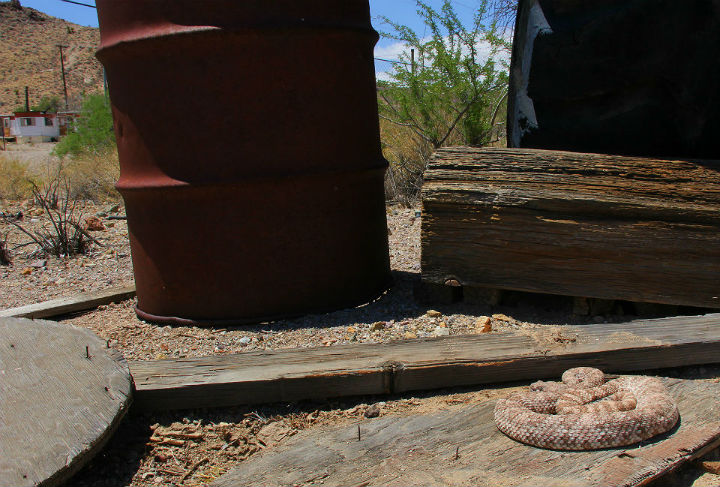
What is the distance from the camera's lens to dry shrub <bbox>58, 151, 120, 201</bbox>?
931 cm

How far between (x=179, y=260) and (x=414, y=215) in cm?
365

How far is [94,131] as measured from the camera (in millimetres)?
13141

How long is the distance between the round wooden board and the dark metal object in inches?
98.6

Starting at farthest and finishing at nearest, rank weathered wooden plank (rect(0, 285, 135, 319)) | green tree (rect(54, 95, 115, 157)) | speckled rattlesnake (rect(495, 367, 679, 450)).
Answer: green tree (rect(54, 95, 115, 157)) → weathered wooden plank (rect(0, 285, 135, 319)) → speckled rattlesnake (rect(495, 367, 679, 450))

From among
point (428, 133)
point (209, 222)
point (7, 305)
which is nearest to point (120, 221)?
point (7, 305)

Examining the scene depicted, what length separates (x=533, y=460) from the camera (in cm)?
188

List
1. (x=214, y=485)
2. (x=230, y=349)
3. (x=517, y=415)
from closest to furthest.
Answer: (x=214, y=485), (x=517, y=415), (x=230, y=349)

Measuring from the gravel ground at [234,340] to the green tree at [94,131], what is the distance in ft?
25.9

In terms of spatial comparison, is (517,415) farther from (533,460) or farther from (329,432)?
(329,432)

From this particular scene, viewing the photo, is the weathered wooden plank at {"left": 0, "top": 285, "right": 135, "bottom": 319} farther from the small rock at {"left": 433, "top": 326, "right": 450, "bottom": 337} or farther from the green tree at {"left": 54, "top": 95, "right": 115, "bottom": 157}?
the green tree at {"left": 54, "top": 95, "right": 115, "bottom": 157}

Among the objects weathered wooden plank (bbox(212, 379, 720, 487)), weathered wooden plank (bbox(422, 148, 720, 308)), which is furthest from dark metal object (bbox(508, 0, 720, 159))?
weathered wooden plank (bbox(212, 379, 720, 487))

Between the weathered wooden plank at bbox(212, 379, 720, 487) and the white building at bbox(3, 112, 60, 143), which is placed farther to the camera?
the white building at bbox(3, 112, 60, 143)

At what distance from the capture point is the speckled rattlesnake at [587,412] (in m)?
1.92

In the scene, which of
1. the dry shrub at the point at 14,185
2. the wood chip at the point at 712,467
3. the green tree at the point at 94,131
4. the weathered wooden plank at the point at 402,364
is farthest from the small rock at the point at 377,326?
the green tree at the point at 94,131
